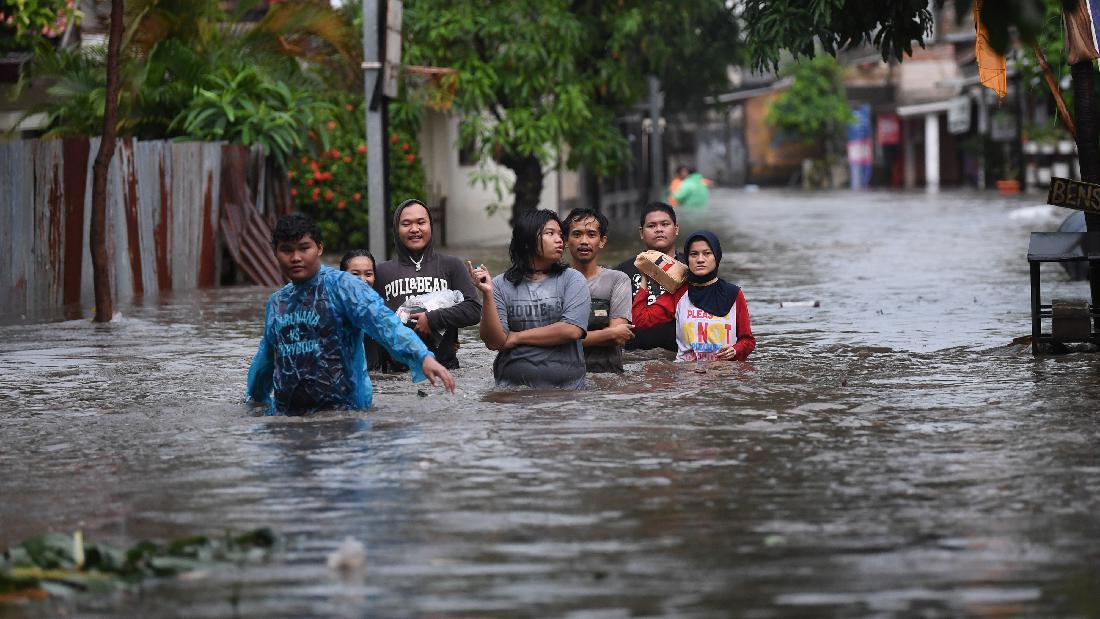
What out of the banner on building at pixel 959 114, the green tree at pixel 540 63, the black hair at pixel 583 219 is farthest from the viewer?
the banner on building at pixel 959 114

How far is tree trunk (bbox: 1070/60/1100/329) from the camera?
41.9ft

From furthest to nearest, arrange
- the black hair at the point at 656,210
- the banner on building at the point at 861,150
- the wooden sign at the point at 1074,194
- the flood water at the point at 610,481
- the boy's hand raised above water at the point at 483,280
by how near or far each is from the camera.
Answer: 1. the banner on building at the point at 861,150
2. the wooden sign at the point at 1074,194
3. the black hair at the point at 656,210
4. the boy's hand raised above water at the point at 483,280
5. the flood water at the point at 610,481

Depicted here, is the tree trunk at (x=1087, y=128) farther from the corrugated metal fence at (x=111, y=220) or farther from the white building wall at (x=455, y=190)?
the white building wall at (x=455, y=190)

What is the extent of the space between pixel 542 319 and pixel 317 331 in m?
1.43

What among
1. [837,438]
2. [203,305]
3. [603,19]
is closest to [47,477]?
[837,438]

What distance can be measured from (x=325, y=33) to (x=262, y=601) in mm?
17747

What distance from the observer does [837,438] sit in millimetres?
9023

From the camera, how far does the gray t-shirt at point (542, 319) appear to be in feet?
33.7

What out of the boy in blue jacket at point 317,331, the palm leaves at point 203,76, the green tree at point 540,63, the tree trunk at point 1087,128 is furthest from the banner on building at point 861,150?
the boy in blue jacket at point 317,331

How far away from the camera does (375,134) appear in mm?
17328

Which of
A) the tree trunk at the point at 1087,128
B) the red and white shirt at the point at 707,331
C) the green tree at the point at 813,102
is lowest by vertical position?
the red and white shirt at the point at 707,331

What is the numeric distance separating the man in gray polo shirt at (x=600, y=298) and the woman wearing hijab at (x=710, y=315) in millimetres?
637

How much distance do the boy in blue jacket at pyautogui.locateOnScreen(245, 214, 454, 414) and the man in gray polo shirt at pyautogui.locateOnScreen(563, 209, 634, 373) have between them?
1.63 meters

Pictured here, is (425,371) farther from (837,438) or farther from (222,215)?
(222,215)
